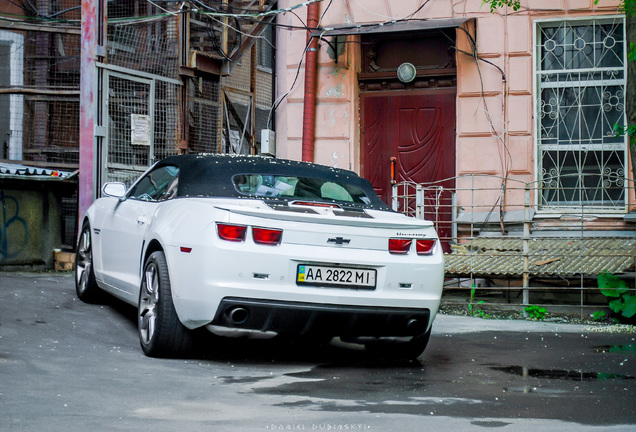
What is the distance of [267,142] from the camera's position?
544 inches

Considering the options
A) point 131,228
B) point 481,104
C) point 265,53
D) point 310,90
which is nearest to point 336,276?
point 131,228

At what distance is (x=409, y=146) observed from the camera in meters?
13.3

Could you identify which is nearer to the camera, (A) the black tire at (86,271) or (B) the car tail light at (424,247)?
(B) the car tail light at (424,247)

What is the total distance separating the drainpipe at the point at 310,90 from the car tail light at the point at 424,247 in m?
7.46

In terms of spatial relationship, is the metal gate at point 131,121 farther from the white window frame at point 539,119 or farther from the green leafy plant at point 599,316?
the green leafy plant at point 599,316

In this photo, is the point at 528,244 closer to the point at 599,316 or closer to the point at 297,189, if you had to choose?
the point at 599,316

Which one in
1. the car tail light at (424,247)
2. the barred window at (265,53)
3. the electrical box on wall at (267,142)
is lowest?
the car tail light at (424,247)

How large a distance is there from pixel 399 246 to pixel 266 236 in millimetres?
915

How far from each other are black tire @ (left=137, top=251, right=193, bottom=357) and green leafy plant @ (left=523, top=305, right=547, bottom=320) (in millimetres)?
5003

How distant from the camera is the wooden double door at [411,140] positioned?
42.9ft

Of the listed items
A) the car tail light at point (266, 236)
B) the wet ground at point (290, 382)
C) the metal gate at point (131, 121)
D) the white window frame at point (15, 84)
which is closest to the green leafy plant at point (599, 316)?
the wet ground at point (290, 382)

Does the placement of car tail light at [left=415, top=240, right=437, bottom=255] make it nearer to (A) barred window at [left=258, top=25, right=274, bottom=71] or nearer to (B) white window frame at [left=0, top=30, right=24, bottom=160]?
(B) white window frame at [left=0, top=30, right=24, bottom=160]

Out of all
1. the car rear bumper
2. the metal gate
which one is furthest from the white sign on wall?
the car rear bumper

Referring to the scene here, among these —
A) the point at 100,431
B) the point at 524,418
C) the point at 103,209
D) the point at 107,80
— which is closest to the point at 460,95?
the point at 107,80
